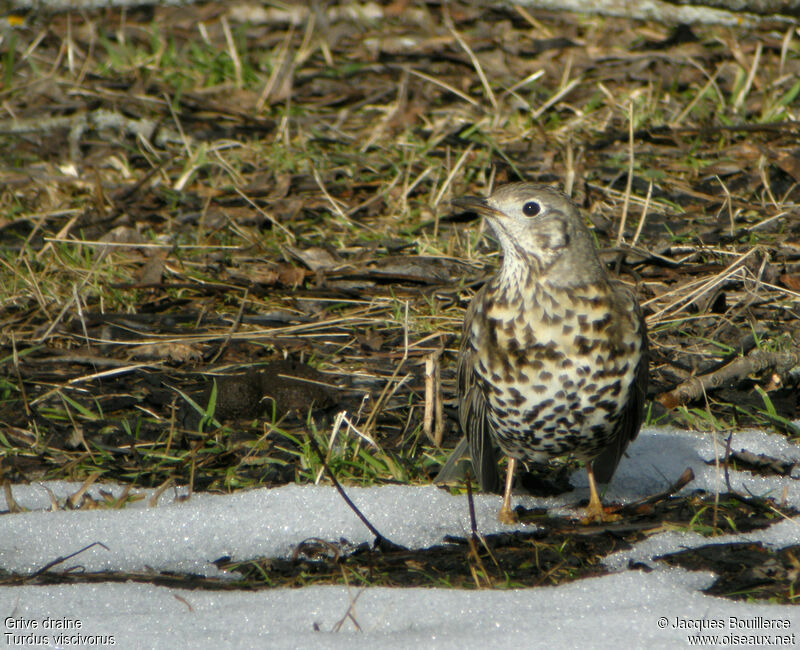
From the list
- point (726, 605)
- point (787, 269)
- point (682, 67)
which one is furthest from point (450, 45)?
point (726, 605)

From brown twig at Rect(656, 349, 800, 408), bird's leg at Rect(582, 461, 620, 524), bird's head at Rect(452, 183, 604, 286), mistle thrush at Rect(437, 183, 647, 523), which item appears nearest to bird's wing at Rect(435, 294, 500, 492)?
mistle thrush at Rect(437, 183, 647, 523)

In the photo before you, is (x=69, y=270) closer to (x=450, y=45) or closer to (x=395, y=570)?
(x=395, y=570)

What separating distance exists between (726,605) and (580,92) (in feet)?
16.2

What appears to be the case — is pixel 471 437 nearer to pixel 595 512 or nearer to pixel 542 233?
pixel 595 512

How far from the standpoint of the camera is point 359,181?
6340 millimetres

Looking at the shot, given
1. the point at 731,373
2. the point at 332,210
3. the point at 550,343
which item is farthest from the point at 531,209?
the point at 332,210

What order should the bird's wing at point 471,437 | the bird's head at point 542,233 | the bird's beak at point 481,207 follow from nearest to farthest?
the bird's head at point 542,233 → the bird's beak at point 481,207 → the bird's wing at point 471,437

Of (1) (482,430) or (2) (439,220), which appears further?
(2) (439,220)

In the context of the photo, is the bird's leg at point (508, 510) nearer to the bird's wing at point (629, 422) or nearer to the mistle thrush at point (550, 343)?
the mistle thrush at point (550, 343)

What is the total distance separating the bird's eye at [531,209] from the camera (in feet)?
12.1

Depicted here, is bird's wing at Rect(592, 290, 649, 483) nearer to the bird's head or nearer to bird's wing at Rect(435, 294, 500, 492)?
the bird's head

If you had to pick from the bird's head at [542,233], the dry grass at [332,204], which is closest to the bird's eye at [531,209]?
the bird's head at [542,233]

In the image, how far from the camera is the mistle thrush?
11.4ft

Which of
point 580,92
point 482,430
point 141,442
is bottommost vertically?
point 141,442
